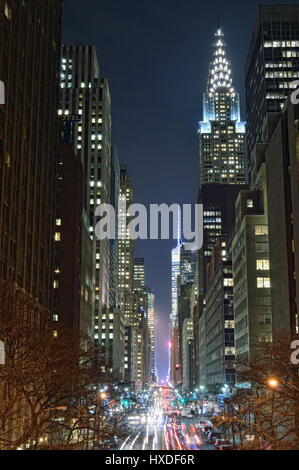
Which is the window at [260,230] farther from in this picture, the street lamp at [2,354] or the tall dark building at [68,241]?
the street lamp at [2,354]

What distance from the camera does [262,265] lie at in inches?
5172

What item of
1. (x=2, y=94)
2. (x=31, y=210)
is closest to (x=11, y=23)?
(x=2, y=94)

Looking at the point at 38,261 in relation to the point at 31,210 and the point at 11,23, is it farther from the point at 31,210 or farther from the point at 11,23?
the point at 11,23

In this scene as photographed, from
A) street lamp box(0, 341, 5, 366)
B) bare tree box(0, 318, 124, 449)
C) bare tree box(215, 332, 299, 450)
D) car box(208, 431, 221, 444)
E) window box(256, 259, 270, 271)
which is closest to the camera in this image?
bare tree box(215, 332, 299, 450)

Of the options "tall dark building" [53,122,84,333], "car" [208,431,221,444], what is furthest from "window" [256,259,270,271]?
"car" [208,431,221,444]

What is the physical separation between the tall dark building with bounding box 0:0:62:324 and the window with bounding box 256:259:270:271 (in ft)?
160

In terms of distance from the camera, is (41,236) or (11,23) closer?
(11,23)

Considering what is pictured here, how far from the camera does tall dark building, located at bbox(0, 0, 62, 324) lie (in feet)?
247

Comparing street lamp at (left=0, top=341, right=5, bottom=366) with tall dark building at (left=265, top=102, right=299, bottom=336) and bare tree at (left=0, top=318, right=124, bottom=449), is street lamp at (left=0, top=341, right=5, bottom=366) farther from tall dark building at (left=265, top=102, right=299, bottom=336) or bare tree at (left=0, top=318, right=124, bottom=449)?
tall dark building at (left=265, top=102, right=299, bottom=336)

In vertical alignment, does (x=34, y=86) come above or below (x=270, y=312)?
above

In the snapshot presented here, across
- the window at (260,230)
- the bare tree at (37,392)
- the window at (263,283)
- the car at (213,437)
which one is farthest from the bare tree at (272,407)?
the window at (260,230)

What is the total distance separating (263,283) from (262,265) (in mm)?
3898
